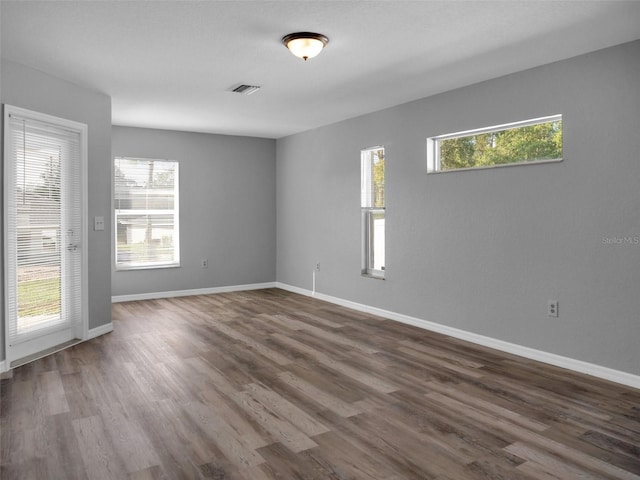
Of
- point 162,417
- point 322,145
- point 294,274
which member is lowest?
point 162,417

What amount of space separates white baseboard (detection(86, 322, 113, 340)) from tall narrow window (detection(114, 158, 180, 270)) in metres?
1.83

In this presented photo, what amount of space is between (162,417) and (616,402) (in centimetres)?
290

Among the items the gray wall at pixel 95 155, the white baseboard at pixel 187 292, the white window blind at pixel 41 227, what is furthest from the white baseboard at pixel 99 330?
the white baseboard at pixel 187 292

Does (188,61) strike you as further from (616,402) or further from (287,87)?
(616,402)

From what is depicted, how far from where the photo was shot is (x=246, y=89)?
4723 millimetres

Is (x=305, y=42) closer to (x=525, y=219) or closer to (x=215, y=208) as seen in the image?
(x=525, y=219)

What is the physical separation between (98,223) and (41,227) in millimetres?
652

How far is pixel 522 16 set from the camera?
9.84ft

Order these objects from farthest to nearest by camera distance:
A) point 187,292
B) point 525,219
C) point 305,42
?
1. point 187,292
2. point 525,219
3. point 305,42

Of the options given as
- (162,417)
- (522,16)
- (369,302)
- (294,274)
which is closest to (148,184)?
(294,274)

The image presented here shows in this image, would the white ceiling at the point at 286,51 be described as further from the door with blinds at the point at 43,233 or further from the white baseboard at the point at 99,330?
the white baseboard at the point at 99,330

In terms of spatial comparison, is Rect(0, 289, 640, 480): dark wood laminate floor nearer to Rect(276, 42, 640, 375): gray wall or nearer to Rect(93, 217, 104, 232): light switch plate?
Rect(276, 42, 640, 375): gray wall

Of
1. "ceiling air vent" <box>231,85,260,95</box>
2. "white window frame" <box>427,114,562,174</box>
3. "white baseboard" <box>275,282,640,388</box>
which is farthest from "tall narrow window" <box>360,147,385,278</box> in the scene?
"ceiling air vent" <box>231,85,260,95</box>

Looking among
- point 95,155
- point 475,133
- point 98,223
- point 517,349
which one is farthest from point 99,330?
point 475,133
